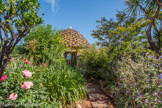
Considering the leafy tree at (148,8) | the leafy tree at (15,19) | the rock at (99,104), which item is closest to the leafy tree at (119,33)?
the leafy tree at (148,8)

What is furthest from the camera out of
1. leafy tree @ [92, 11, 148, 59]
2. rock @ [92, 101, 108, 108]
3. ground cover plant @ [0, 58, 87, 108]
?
leafy tree @ [92, 11, 148, 59]

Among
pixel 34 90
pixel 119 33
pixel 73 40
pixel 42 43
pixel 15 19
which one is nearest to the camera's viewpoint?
pixel 34 90

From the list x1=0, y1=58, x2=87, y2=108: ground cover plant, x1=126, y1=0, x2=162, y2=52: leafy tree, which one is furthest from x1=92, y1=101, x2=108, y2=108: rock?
x1=126, y1=0, x2=162, y2=52: leafy tree

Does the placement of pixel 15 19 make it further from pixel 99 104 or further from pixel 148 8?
pixel 148 8

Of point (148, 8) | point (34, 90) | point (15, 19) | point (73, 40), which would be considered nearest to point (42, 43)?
point (15, 19)

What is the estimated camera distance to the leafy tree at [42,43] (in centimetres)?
481

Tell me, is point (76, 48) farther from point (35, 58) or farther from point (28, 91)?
point (28, 91)

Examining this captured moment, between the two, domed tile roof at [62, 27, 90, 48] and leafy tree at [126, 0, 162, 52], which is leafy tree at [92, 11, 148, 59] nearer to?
leafy tree at [126, 0, 162, 52]

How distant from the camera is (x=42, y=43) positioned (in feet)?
16.4

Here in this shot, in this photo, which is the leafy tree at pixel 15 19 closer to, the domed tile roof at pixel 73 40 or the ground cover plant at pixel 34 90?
the ground cover plant at pixel 34 90

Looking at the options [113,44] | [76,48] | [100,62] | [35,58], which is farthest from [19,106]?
[76,48]

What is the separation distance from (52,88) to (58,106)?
51cm

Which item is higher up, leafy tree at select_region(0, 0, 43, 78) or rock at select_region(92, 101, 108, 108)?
leafy tree at select_region(0, 0, 43, 78)

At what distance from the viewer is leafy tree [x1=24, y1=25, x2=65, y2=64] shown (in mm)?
4808
